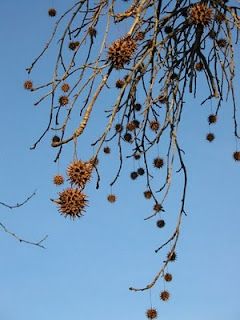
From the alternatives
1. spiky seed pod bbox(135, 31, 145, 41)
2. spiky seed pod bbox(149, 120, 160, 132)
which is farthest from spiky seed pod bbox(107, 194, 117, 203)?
spiky seed pod bbox(135, 31, 145, 41)

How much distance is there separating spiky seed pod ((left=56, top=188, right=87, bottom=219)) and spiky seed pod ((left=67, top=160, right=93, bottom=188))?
0.14 ft

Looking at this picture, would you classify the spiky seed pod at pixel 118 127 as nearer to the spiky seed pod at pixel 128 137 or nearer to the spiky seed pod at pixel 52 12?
the spiky seed pod at pixel 128 137

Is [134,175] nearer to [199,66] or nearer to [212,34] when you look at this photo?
[199,66]

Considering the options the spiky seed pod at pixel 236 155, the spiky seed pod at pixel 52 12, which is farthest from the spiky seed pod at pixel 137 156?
the spiky seed pod at pixel 52 12

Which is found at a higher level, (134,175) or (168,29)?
(168,29)

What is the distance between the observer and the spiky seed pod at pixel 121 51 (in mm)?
3285

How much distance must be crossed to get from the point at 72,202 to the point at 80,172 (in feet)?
0.47

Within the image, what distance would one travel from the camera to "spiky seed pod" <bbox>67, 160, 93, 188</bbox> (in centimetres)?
292

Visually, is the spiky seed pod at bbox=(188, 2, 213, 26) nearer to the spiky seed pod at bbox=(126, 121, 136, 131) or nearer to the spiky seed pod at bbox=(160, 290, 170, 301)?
the spiky seed pod at bbox=(126, 121, 136, 131)

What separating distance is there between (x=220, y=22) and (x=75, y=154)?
204cm

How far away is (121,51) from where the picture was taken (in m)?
3.29

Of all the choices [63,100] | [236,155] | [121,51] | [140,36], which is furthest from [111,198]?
[121,51]

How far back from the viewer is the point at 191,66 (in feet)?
14.1

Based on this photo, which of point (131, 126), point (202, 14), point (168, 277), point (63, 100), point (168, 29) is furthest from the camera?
point (168, 29)
